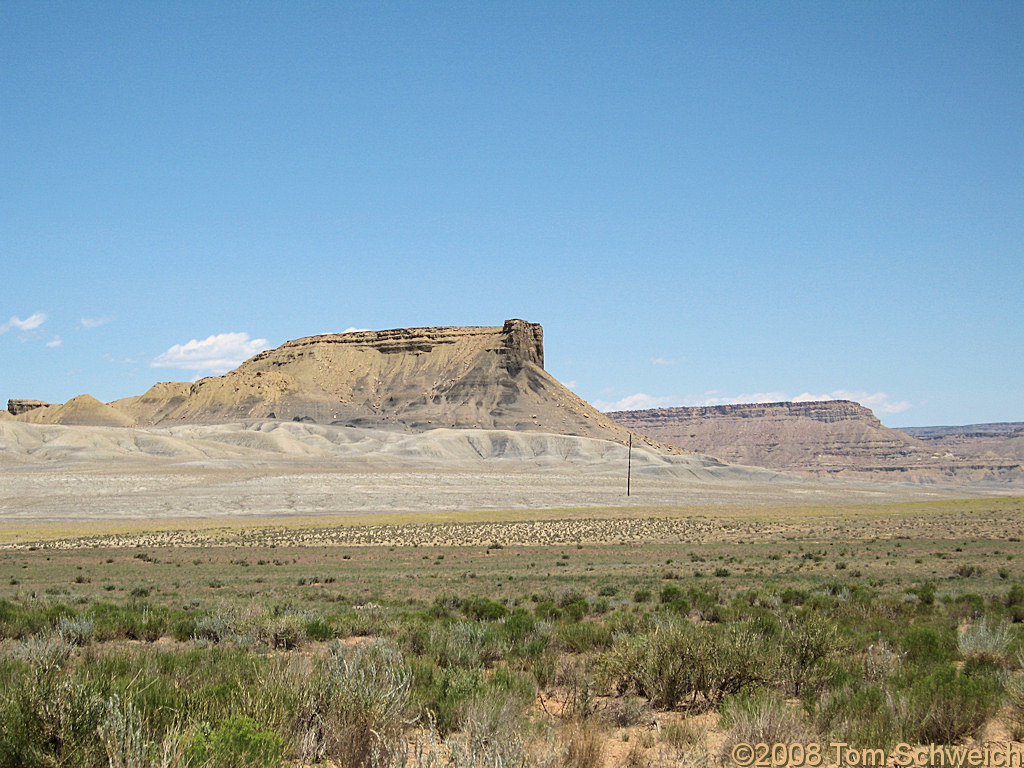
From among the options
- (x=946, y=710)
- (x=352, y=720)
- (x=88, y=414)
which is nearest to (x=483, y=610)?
(x=352, y=720)

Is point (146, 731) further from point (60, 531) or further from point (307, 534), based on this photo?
point (60, 531)

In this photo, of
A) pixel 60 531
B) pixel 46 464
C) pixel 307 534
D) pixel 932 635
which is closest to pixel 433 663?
pixel 932 635

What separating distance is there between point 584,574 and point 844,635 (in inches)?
543

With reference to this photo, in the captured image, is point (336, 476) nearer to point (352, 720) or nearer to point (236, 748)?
point (352, 720)

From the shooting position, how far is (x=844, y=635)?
38.4 feet

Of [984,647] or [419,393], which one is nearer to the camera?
[984,647]

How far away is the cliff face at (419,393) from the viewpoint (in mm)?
169750

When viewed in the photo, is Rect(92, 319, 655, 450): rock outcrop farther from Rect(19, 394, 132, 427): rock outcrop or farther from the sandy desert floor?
the sandy desert floor

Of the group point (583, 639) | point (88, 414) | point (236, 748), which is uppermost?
point (88, 414)

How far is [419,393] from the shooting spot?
600 feet

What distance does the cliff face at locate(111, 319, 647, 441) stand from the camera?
557 feet

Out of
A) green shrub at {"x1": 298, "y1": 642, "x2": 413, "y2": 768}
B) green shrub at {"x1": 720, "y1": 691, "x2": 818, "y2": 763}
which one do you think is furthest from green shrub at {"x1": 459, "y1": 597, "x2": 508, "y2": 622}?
green shrub at {"x1": 720, "y1": 691, "x2": 818, "y2": 763}

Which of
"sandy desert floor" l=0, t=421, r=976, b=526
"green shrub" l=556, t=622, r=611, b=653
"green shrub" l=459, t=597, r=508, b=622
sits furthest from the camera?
"sandy desert floor" l=0, t=421, r=976, b=526

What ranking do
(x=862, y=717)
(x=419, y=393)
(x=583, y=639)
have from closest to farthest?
(x=862, y=717), (x=583, y=639), (x=419, y=393)
